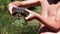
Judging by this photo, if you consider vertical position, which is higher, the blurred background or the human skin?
the human skin

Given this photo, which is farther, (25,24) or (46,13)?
(25,24)

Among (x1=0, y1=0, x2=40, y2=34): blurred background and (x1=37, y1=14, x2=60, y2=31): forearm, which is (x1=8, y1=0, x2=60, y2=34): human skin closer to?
(x1=37, y1=14, x2=60, y2=31): forearm

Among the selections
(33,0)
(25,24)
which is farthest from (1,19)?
(33,0)

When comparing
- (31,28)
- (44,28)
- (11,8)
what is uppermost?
(11,8)

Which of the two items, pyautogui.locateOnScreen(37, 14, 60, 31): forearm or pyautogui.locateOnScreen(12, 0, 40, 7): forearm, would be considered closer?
pyautogui.locateOnScreen(37, 14, 60, 31): forearm

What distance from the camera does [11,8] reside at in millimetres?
1766

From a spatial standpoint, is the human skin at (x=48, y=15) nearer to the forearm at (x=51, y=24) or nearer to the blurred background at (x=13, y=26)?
the forearm at (x=51, y=24)

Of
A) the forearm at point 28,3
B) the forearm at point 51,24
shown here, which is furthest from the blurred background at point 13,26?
the forearm at point 51,24

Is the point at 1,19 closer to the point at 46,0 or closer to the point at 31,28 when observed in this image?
the point at 31,28

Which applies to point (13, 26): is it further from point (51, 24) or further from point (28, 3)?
point (51, 24)

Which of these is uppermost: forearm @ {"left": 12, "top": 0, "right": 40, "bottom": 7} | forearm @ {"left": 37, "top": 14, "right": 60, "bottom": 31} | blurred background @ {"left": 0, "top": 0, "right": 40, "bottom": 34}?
forearm @ {"left": 12, "top": 0, "right": 40, "bottom": 7}

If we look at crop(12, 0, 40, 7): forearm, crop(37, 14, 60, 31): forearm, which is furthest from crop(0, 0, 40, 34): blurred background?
crop(37, 14, 60, 31): forearm

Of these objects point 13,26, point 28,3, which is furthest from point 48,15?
point 13,26

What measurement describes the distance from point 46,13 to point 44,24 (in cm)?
16
